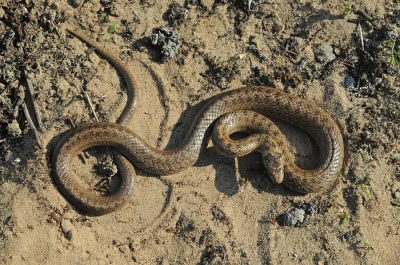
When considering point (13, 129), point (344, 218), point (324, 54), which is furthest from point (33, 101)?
point (344, 218)

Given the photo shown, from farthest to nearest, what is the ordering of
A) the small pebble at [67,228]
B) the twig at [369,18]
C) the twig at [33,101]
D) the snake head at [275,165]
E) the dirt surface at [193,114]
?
the twig at [369,18] → the snake head at [275,165] → the twig at [33,101] → the dirt surface at [193,114] → the small pebble at [67,228]

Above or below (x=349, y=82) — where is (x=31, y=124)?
below

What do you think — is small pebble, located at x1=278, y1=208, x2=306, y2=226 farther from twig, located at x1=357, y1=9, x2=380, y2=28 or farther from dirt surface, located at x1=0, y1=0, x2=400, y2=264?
twig, located at x1=357, y1=9, x2=380, y2=28

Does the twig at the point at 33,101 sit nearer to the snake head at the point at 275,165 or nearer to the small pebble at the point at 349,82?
the snake head at the point at 275,165

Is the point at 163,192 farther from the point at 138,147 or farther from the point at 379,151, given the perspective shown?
the point at 379,151

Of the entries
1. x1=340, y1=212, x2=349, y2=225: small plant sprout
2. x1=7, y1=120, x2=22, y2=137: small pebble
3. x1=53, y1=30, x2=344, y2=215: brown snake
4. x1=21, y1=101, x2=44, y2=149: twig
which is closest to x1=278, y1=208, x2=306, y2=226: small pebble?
x1=53, y1=30, x2=344, y2=215: brown snake

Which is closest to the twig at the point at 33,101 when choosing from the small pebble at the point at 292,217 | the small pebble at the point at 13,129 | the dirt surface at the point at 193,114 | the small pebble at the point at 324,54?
the dirt surface at the point at 193,114

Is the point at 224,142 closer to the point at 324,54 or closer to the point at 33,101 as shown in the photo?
the point at 324,54
